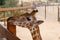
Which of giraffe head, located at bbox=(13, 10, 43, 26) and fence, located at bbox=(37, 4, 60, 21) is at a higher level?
giraffe head, located at bbox=(13, 10, 43, 26)

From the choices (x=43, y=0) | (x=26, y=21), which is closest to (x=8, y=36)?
(x=26, y=21)

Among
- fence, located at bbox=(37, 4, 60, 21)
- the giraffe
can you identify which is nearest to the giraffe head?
the giraffe

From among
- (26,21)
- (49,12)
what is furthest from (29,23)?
(49,12)

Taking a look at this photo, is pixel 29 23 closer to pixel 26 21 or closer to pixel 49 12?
pixel 26 21

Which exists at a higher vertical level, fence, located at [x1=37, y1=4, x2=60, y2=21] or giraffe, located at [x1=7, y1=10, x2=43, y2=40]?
giraffe, located at [x1=7, y1=10, x2=43, y2=40]

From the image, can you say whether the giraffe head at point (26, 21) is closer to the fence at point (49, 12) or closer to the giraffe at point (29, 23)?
the giraffe at point (29, 23)

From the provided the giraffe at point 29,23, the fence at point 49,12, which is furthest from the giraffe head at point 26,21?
the fence at point 49,12

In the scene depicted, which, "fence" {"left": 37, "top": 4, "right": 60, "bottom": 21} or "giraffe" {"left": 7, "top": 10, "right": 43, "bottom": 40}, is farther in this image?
"fence" {"left": 37, "top": 4, "right": 60, "bottom": 21}

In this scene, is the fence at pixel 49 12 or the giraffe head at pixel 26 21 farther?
the fence at pixel 49 12

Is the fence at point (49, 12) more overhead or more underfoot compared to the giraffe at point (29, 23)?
more underfoot

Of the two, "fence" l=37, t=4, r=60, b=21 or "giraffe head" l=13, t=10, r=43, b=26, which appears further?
"fence" l=37, t=4, r=60, b=21

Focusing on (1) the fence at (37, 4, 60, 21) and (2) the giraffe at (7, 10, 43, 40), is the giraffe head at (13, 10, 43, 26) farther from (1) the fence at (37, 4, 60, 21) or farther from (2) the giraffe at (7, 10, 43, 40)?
(1) the fence at (37, 4, 60, 21)

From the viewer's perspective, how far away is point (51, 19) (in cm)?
578

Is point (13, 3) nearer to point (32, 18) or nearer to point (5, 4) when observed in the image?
point (5, 4)
